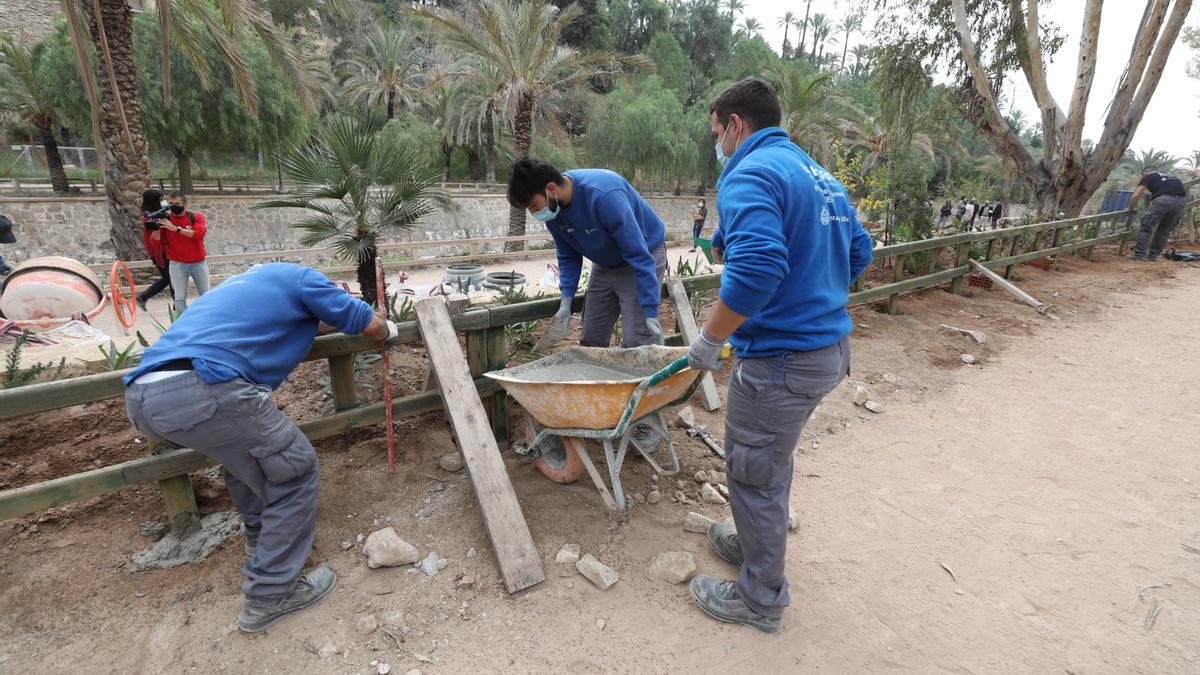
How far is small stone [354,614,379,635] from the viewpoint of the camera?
7.04ft

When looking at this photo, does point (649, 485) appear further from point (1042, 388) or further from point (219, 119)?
point (219, 119)

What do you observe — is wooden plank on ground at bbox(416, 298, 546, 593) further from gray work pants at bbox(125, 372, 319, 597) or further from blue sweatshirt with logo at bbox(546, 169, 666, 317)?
blue sweatshirt with logo at bbox(546, 169, 666, 317)

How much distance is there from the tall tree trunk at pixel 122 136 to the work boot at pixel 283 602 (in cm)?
1043

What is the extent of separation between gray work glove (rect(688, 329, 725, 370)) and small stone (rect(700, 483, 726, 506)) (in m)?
1.22

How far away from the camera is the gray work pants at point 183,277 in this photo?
7.39 m

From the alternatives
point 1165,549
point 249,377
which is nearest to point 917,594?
point 1165,549

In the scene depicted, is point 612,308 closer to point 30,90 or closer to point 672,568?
point 672,568

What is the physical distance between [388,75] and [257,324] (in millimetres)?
30945

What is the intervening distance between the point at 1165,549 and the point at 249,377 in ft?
13.9

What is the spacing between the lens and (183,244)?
7258 mm

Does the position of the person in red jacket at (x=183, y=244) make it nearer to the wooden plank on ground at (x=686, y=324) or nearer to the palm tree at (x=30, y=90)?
the wooden plank on ground at (x=686, y=324)

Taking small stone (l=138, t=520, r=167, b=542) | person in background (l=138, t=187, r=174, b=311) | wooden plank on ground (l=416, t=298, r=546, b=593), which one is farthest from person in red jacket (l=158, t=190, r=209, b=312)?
wooden plank on ground (l=416, t=298, r=546, b=593)

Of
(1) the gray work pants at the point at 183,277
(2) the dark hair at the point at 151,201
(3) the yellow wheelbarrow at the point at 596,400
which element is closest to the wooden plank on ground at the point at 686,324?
(3) the yellow wheelbarrow at the point at 596,400

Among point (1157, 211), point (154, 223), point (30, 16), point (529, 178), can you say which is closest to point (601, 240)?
point (529, 178)
